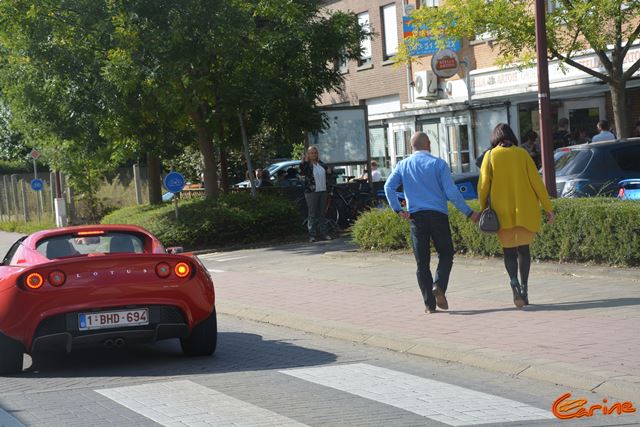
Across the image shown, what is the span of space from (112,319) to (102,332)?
0.13m

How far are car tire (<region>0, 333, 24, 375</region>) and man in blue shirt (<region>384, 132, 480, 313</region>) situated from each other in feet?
13.0

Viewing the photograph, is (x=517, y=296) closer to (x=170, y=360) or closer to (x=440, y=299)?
(x=440, y=299)

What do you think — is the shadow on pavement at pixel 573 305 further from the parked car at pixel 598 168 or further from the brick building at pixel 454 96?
the brick building at pixel 454 96

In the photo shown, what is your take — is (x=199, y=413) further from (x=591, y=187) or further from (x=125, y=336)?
(x=591, y=187)

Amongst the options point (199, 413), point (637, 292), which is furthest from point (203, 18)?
point (199, 413)

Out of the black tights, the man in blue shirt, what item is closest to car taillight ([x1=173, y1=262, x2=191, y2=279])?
the man in blue shirt

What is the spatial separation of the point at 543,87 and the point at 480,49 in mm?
19724

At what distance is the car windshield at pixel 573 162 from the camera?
16922mm

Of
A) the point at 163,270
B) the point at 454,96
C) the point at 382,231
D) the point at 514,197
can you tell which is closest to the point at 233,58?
the point at 382,231

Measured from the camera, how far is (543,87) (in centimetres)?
1485

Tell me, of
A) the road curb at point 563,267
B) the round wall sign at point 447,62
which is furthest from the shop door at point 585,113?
the road curb at point 563,267

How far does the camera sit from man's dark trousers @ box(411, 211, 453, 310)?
1113cm

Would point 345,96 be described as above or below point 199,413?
above

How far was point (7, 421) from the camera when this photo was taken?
7082 mm
